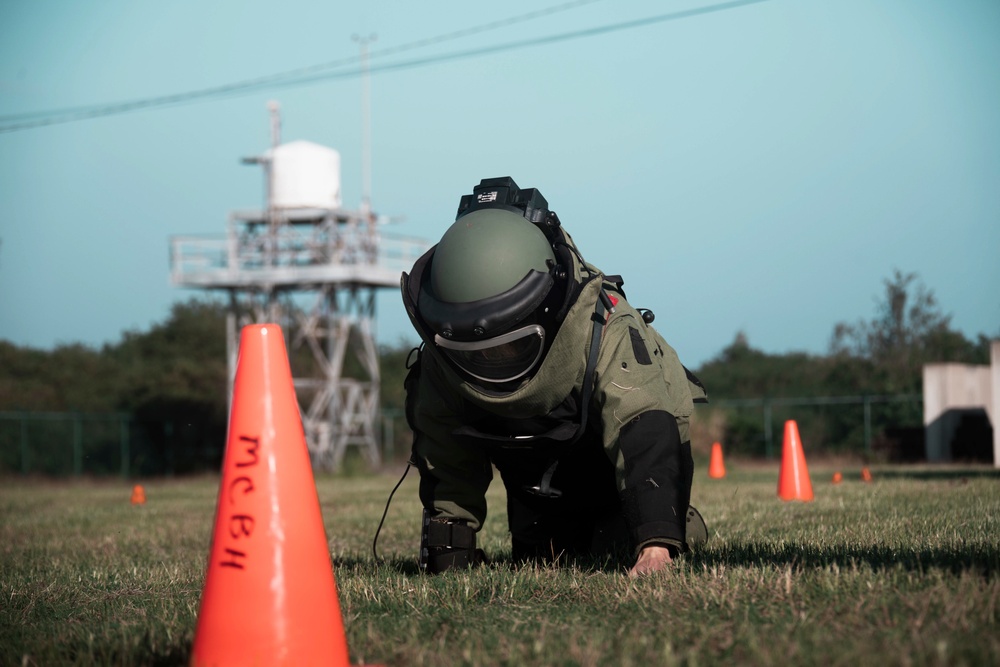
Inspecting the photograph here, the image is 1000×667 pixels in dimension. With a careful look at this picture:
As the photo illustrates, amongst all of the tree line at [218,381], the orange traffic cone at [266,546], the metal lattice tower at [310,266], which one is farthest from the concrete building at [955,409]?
the orange traffic cone at [266,546]

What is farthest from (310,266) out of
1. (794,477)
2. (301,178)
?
(794,477)

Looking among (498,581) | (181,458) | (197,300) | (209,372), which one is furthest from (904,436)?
(197,300)

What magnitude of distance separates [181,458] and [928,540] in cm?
3574

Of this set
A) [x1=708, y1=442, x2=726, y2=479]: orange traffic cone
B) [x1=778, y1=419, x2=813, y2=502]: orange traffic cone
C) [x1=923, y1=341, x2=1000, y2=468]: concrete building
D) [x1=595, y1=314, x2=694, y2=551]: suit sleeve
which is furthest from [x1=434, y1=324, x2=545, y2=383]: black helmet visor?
[x1=923, y1=341, x2=1000, y2=468]: concrete building

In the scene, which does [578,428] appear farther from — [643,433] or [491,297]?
[491,297]

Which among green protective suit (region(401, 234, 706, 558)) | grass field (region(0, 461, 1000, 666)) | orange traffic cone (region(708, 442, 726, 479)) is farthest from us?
orange traffic cone (region(708, 442, 726, 479))

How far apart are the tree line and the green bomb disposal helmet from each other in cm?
3088

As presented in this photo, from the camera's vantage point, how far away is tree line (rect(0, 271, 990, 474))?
1470 inches

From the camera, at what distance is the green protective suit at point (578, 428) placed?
15.3ft

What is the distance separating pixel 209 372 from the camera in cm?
4500

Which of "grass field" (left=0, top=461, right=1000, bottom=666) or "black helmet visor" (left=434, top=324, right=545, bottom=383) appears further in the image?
"black helmet visor" (left=434, top=324, right=545, bottom=383)

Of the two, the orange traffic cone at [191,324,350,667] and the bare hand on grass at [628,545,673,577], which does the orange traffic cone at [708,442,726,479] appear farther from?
the orange traffic cone at [191,324,350,667]

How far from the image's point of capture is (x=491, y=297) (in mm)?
4512

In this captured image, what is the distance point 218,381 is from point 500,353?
42148 mm
